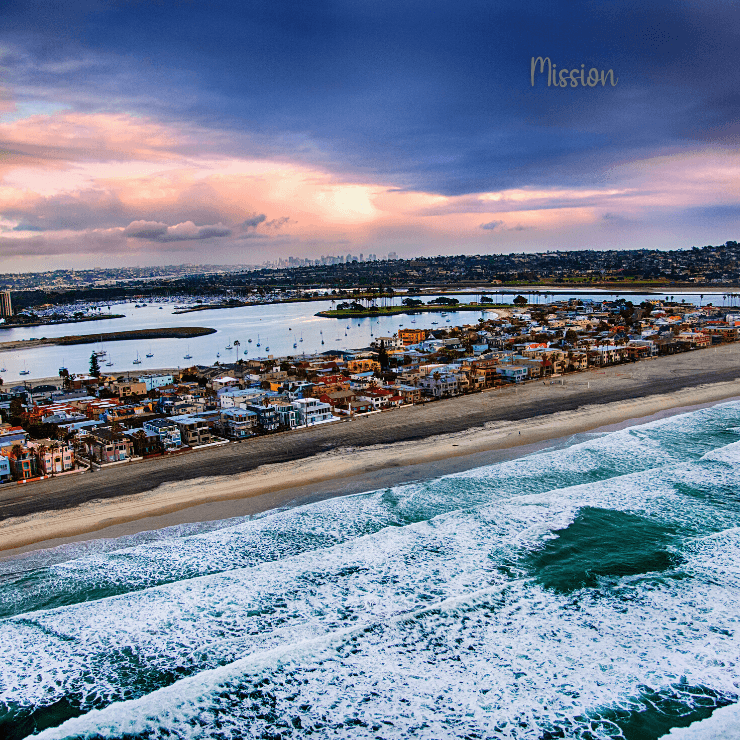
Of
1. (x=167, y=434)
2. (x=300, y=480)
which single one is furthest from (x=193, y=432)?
(x=300, y=480)

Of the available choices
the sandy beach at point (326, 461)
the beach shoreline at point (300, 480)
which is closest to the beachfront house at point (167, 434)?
the sandy beach at point (326, 461)

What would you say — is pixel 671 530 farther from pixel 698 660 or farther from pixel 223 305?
pixel 223 305

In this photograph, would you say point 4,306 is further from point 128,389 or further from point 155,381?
point 128,389

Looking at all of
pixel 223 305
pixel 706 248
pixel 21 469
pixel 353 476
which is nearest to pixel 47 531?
pixel 21 469

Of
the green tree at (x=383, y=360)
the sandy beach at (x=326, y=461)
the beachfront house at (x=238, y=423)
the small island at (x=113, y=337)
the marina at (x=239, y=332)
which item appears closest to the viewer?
the sandy beach at (x=326, y=461)

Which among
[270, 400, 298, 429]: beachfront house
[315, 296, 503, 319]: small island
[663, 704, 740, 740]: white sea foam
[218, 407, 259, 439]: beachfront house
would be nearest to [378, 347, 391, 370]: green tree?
[270, 400, 298, 429]: beachfront house

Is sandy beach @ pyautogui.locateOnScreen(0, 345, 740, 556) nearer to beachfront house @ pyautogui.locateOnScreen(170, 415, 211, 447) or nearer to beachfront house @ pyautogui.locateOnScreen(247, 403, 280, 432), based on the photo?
beachfront house @ pyautogui.locateOnScreen(247, 403, 280, 432)

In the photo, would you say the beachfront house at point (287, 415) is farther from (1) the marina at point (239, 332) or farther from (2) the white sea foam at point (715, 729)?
(1) the marina at point (239, 332)
